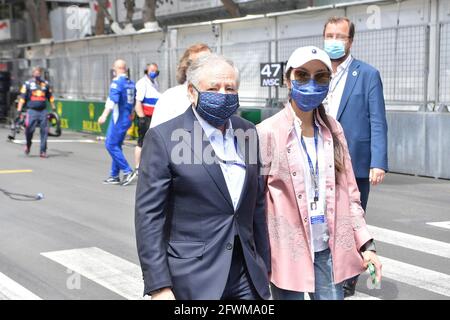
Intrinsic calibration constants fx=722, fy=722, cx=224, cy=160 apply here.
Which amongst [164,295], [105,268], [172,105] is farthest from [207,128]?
[105,268]

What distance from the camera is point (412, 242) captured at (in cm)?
753

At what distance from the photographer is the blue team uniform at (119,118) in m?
12.0

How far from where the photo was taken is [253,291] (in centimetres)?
319

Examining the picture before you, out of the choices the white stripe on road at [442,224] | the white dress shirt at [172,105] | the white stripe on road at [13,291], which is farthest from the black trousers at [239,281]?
the white stripe on road at [442,224]

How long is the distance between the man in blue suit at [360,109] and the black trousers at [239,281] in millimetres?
2289

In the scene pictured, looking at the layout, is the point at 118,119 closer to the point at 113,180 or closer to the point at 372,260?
the point at 113,180

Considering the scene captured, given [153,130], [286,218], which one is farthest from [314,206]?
[153,130]

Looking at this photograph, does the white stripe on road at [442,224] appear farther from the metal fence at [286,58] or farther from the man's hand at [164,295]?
the man's hand at [164,295]

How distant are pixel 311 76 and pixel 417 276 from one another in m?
3.28

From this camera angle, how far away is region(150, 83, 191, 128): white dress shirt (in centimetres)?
477

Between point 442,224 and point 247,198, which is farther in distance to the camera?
point 442,224

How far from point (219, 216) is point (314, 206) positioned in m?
0.63

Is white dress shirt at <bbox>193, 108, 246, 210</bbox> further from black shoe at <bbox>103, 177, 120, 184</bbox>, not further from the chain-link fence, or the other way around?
the chain-link fence

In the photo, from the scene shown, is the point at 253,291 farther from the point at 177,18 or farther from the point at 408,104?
the point at 177,18
